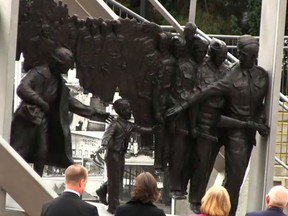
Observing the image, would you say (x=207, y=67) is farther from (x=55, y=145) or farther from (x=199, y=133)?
(x=55, y=145)

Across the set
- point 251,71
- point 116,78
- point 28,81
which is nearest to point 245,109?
point 251,71

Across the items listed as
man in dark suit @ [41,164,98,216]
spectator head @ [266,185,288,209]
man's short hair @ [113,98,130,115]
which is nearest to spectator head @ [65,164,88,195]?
man in dark suit @ [41,164,98,216]

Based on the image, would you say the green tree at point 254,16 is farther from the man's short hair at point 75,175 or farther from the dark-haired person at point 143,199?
the man's short hair at point 75,175

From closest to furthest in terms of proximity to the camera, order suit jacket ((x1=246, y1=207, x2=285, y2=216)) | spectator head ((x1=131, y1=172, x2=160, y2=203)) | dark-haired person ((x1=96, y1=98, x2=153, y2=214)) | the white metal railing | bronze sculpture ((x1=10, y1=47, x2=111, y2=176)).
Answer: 1. spectator head ((x1=131, y1=172, x2=160, y2=203))
2. suit jacket ((x1=246, y1=207, x2=285, y2=216))
3. the white metal railing
4. bronze sculpture ((x1=10, y1=47, x2=111, y2=176))
5. dark-haired person ((x1=96, y1=98, x2=153, y2=214))

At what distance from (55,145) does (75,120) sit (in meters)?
5.43

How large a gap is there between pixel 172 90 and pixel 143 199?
14.7 feet

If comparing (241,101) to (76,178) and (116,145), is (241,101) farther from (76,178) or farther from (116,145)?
(76,178)

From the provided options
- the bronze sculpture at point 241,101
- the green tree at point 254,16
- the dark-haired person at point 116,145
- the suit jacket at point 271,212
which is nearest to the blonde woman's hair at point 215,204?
the suit jacket at point 271,212

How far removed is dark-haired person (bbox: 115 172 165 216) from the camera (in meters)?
9.13

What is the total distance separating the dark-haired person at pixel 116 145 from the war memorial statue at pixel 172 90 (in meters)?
0.06

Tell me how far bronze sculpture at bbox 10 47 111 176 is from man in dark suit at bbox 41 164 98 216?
3475mm

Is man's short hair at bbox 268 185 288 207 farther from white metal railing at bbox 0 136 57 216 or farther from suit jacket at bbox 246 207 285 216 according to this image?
white metal railing at bbox 0 136 57 216

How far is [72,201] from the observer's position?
8984mm

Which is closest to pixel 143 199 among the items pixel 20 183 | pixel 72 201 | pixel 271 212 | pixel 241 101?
pixel 72 201
